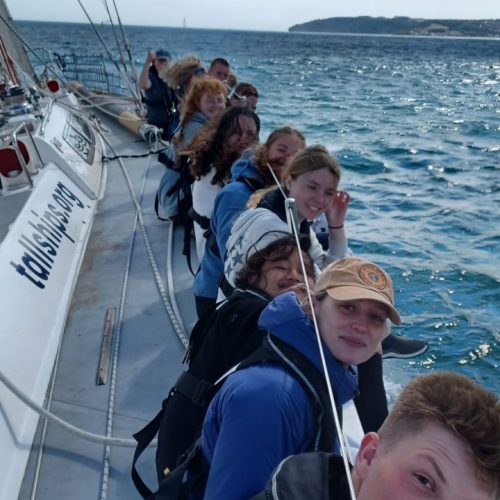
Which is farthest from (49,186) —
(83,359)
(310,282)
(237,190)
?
(310,282)

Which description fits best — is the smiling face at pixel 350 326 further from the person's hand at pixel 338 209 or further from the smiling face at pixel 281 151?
the smiling face at pixel 281 151

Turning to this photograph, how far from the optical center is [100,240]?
4754mm

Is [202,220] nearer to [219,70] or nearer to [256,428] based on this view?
[256,428]

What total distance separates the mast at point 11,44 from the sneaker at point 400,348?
559 cm

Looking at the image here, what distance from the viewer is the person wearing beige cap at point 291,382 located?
129cm

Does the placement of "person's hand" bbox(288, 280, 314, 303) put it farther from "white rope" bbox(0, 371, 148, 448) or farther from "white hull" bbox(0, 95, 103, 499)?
"white hull" bbox(0, 95, 103, 499)

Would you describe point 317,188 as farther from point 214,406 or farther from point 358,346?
point 214,406

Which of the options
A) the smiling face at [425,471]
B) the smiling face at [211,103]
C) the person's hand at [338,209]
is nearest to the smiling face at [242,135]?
the person's hand at [338,209]

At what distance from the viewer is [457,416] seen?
40.8 inches

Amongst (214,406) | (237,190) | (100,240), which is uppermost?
(214,406)

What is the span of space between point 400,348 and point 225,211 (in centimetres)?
125

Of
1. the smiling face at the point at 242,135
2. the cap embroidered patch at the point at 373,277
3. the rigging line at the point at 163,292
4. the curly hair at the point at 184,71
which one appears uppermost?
the cap embroidered patch at the point at 373,277

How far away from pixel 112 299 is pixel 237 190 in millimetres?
1576

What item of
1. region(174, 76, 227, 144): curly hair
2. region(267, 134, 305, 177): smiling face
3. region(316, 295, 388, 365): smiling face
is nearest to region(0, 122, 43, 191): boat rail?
region(174, 76, 227, 144): curly hair
